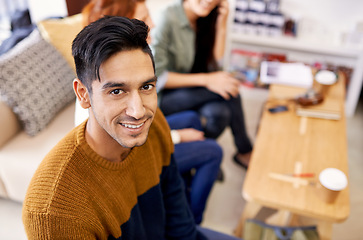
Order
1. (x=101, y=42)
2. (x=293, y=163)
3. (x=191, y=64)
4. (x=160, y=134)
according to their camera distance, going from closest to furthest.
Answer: (x=101, y=42) < (x=160, y=134) < (x=293, y=163) < (x=191, y=64)

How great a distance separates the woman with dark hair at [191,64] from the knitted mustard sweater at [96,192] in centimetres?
76

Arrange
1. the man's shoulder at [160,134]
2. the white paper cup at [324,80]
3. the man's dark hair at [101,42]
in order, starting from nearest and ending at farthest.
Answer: the man's dark hair at [101,42]
the man's shoulder at [160,134]
the white paper cup at [324,80]

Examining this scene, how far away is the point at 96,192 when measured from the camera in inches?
26.5

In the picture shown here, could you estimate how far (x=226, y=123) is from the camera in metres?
1.72

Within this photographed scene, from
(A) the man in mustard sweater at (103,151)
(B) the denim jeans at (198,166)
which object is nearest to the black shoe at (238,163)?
(B) the denim jeans at (198,166)

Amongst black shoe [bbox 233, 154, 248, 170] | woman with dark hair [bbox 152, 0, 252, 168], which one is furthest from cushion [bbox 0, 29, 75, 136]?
black shoe [bbox 233, 154, 248, 170]

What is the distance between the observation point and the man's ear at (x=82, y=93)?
0.58 m

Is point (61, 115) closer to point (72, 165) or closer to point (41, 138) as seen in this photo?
point (41, 138)

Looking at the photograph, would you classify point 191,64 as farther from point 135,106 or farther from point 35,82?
point 135,106

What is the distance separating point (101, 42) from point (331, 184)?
0.95 meters

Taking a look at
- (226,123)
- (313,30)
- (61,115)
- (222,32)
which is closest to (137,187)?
(61,115)

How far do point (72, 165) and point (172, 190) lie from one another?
0.41 meters

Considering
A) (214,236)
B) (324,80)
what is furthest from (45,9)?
(324,80)

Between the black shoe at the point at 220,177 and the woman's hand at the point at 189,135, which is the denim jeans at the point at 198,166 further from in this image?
the black shoe at the point at 220,177
